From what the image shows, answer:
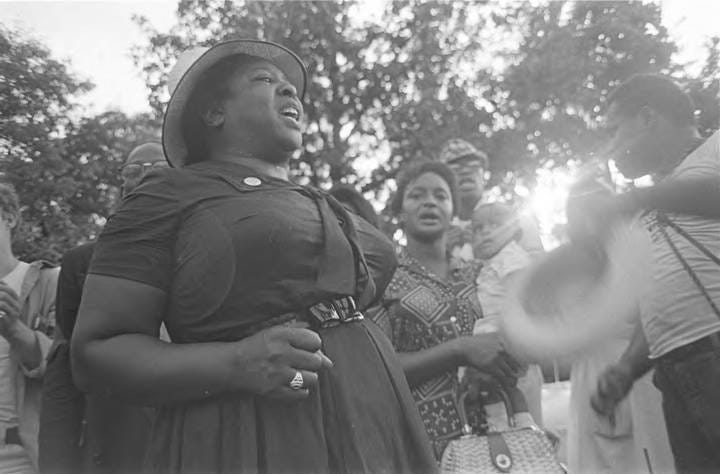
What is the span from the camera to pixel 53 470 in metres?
2.74

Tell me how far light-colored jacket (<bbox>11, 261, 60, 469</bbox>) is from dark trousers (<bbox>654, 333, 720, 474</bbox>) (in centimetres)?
252

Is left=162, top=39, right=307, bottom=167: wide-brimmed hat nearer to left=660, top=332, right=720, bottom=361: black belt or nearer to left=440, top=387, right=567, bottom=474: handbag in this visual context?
left=440, top=387, right=567, bottom=474: handbag

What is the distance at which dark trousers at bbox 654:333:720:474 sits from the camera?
2588mm

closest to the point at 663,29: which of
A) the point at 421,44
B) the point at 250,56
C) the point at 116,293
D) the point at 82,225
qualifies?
the point at 421,44

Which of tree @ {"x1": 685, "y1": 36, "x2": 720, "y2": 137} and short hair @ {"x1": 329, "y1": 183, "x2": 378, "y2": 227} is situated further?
tree @ {"x1": 685, "y1": 36, "x2": 720, "y2": 137}

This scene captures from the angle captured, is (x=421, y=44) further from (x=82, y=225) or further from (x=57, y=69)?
(x=57, y=69)

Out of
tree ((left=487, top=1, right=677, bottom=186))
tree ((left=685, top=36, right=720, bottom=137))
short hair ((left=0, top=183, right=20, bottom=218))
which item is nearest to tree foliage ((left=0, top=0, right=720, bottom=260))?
tree ((left=487, top=1, right=677, bottom=186))

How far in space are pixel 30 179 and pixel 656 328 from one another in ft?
12.0

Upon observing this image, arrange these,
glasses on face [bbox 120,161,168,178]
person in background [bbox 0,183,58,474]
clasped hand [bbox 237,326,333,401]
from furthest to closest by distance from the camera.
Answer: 1. glasses on face [bbox 120,161,168,178]
2. person in background [bbox 0,183,58,474]
3. clasped hand [bbox 237,326,333,401]

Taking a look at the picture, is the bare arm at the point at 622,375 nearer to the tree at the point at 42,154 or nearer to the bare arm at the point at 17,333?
the bare arm at the point at 17,333

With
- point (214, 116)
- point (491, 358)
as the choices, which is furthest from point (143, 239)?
point (491, 358)

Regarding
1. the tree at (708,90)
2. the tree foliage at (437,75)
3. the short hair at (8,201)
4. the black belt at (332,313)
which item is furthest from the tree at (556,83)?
the black belt at (332,313)

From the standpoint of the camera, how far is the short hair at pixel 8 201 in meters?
3.40

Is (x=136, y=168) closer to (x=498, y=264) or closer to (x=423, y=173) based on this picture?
(x=423, y=173)
